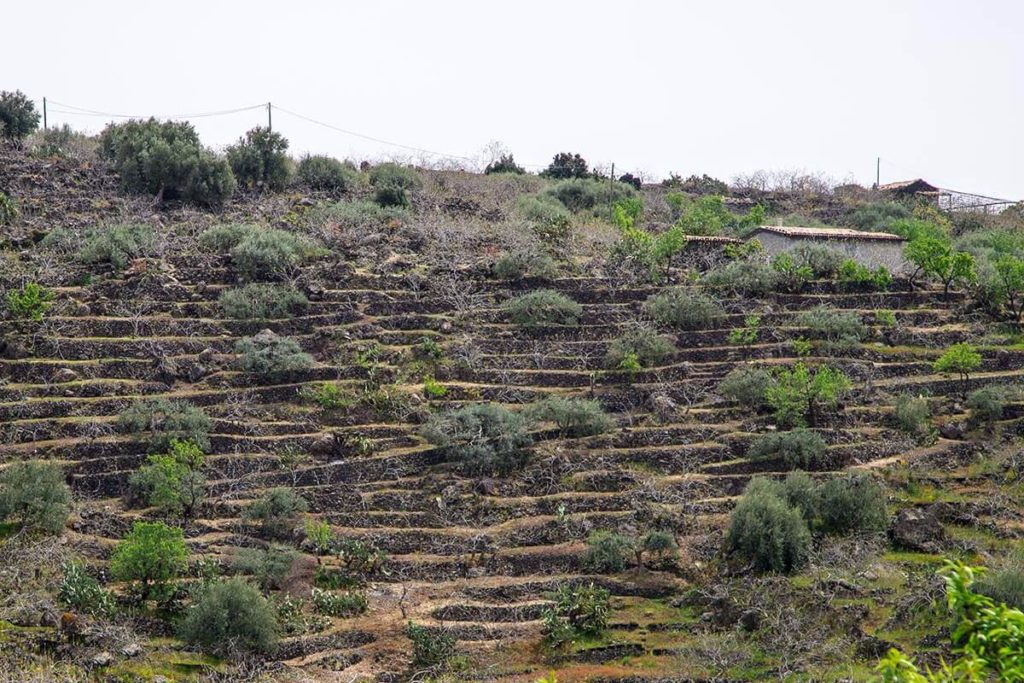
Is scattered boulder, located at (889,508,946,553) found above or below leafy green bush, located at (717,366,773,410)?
below

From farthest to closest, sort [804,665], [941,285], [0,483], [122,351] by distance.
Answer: [941,285] < [122,351] < [0,483] < [804,665]

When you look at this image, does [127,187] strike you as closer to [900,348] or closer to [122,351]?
[122,351]

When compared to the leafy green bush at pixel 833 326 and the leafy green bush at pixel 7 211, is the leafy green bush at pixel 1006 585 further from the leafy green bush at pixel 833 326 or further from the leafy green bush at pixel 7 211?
the leafy green bush at pixel 7 211

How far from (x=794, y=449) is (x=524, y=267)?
9.88 meters

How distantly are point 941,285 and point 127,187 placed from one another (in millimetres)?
21801

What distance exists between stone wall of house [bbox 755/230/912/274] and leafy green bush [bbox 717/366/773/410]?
309 inches

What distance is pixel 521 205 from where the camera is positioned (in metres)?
39.1

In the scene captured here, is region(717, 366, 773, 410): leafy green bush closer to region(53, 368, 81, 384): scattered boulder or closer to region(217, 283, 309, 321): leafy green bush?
region(217, 283, 309, 321): leafy green bush

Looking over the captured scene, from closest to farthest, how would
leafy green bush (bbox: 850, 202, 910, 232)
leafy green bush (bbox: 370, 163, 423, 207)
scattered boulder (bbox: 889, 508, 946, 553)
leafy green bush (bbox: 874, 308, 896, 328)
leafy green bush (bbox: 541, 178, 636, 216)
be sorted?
scattered boulder (bbox: 889, 508, 946, 553) → leafy green bush (bbox: 874, 308, 896, 328) → leafy green bush (bbox: 370, 163, 423, 207) → leafy green bush (bbox: 541, 178, 636, 216) → leafy green bush (bbox: 850, 202, 910, 232)

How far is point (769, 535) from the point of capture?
73.6ft

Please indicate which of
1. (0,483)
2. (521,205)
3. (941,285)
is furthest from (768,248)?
(0,483)

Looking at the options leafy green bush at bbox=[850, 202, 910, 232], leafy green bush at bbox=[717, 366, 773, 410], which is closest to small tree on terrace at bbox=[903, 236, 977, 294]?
leafy green bush at bbox=[717, 366, 773, 410]

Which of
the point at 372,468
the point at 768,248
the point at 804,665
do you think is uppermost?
the point at 768,248

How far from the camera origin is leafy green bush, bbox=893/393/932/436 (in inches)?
1063
